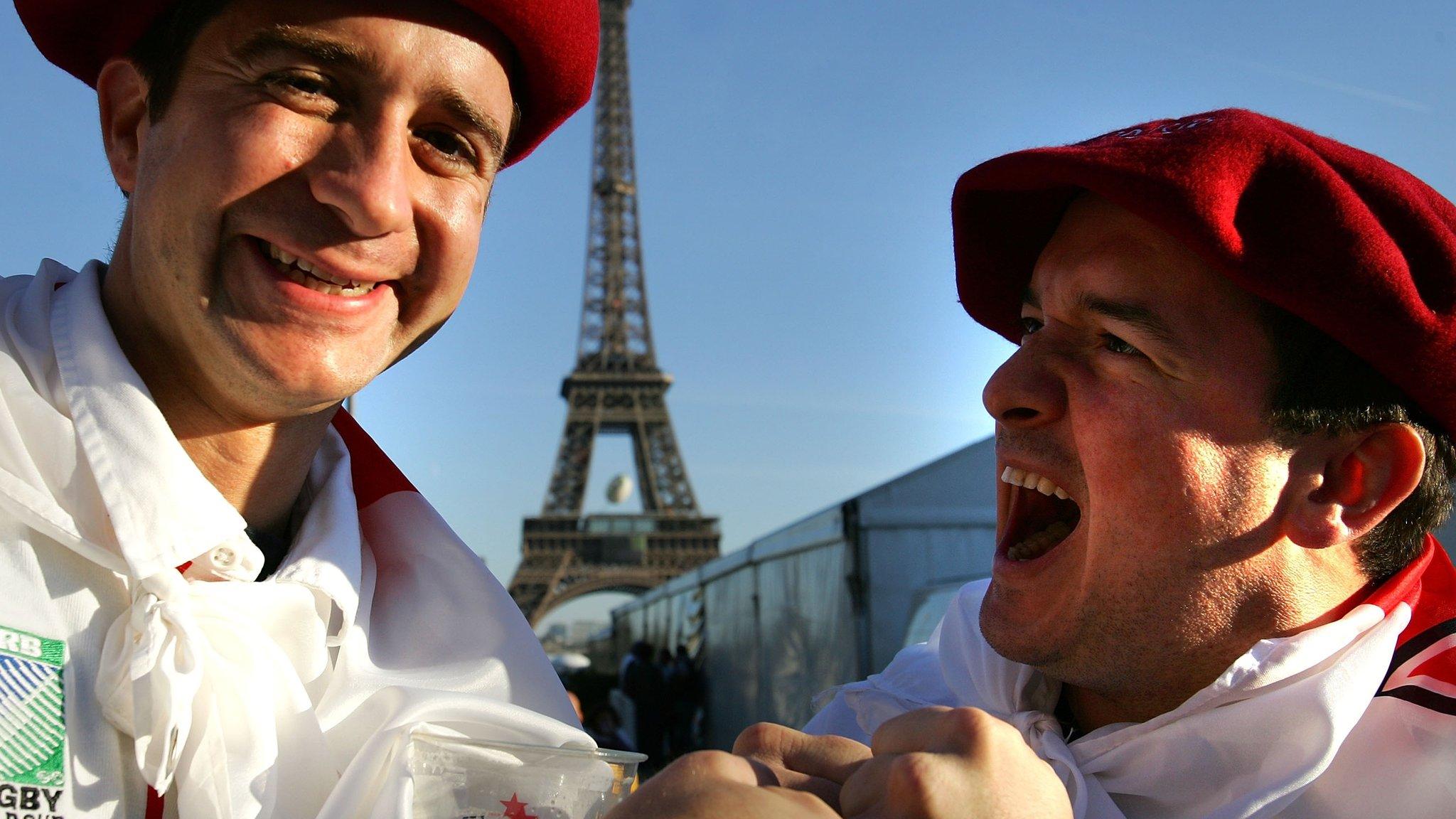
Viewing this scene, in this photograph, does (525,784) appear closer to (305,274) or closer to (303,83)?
(305,274)

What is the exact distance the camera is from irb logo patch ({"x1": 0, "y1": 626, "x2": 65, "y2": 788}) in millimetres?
1484

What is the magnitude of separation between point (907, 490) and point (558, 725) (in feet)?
23.1

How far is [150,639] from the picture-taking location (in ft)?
5.14

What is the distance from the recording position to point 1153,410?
6.06 feet

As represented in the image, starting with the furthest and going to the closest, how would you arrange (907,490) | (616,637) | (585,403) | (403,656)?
1. (585,403)
2. (616,637)
3. (907,490)
4. (403,656)

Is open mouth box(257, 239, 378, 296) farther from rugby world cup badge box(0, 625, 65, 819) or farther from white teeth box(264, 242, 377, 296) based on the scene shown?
rugby world cup badge box(0, 625, 65, 819)

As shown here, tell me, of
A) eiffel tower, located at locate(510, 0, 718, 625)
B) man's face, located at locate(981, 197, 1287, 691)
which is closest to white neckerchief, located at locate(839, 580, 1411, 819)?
man's face, located at locate(981, 197, 1287, 691)

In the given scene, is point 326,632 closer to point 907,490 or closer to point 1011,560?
point 1011,560

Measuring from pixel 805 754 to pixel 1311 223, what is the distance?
1177mm

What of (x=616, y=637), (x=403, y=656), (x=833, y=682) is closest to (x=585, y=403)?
(x=616, y=637)

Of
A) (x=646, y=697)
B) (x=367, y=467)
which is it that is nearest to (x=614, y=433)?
(x=646, y=697)

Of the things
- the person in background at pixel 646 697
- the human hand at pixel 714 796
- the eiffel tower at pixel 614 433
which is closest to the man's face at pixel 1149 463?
the human hand at pixel 714 796

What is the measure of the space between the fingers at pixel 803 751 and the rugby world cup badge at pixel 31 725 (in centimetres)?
96

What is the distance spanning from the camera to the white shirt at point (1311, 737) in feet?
5.42
